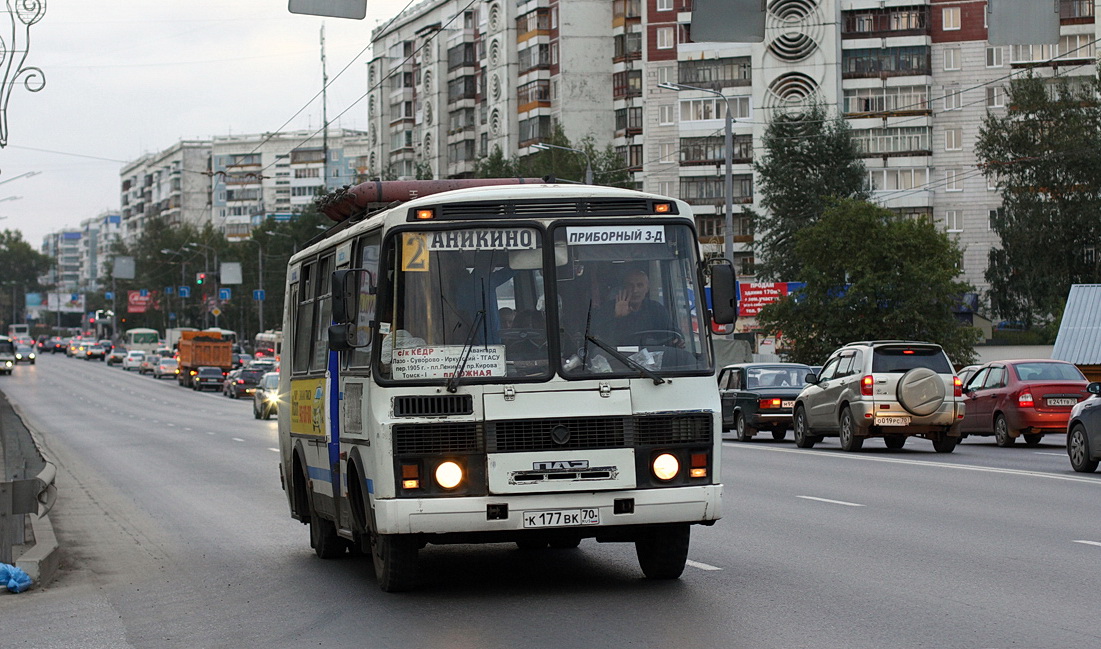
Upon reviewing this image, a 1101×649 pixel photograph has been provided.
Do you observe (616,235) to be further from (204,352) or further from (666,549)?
(204,352)

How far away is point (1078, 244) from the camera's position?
2859 inches

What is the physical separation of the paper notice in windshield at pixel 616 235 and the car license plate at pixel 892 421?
1613cm

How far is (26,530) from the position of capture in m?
13.9

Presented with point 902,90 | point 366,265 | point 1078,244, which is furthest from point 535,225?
point 902,90

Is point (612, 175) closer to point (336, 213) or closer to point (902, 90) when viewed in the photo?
point (902, 90)

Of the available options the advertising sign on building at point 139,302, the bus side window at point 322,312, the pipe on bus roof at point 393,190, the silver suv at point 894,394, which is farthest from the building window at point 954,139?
the advertising sign on building at point 139,302

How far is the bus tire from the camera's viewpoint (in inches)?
436

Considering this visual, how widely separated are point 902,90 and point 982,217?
296 inches

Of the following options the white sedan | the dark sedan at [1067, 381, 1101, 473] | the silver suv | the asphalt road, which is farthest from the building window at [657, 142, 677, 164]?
the dark sedan at [1067, 381, 1101, 473]

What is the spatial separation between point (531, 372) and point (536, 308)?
41 centimetres

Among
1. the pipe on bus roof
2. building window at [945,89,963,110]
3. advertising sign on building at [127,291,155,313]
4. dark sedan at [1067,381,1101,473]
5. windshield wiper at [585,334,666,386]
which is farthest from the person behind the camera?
advertising sign on building at [127,291,155,313]

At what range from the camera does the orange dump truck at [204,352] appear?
304 ft

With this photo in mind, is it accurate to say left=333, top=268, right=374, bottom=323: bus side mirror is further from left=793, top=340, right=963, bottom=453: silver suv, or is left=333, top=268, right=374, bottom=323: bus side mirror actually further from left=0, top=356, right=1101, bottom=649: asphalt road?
left=793, top=340, right=963, bottom=453: silver suv

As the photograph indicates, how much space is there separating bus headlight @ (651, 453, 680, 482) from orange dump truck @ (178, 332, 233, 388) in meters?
83.7
